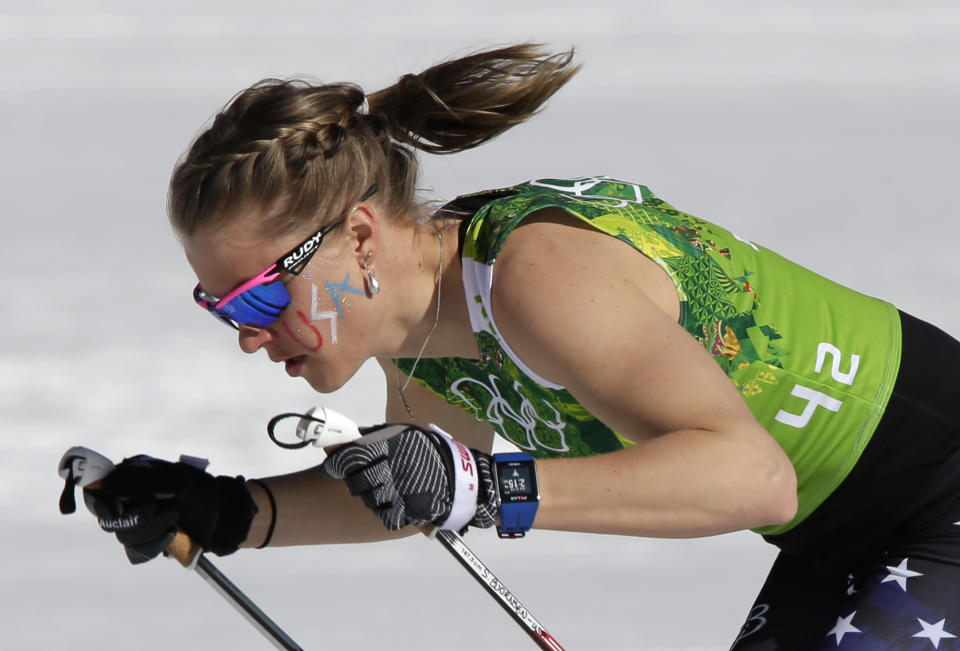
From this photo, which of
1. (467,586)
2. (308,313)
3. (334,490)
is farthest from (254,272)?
(467,586)

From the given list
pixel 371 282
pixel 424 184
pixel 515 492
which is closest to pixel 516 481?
pixel 515 492

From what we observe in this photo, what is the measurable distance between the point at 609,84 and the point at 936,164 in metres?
1.17

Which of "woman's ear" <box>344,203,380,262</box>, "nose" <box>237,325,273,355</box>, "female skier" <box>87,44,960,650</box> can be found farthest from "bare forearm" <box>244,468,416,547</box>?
"woman's ear" <box>344,203,380,262</box>

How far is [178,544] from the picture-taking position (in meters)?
1.68

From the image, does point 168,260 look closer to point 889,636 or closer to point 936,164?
point 936,164

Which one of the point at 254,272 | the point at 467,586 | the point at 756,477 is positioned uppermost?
the point at 254,272

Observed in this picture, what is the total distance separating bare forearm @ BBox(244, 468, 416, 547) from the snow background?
2.44 feet

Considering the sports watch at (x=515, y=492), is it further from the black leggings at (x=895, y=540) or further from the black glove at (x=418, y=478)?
the black leggings at (x=895, y=540)

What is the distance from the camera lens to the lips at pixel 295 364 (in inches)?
67.8

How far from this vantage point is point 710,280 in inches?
64.0

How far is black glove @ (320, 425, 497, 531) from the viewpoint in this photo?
1.41 metres

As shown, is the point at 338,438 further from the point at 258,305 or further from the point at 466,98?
the point at 466,98

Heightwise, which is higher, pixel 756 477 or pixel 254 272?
pixel 254 272

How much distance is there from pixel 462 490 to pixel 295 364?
402 mm
